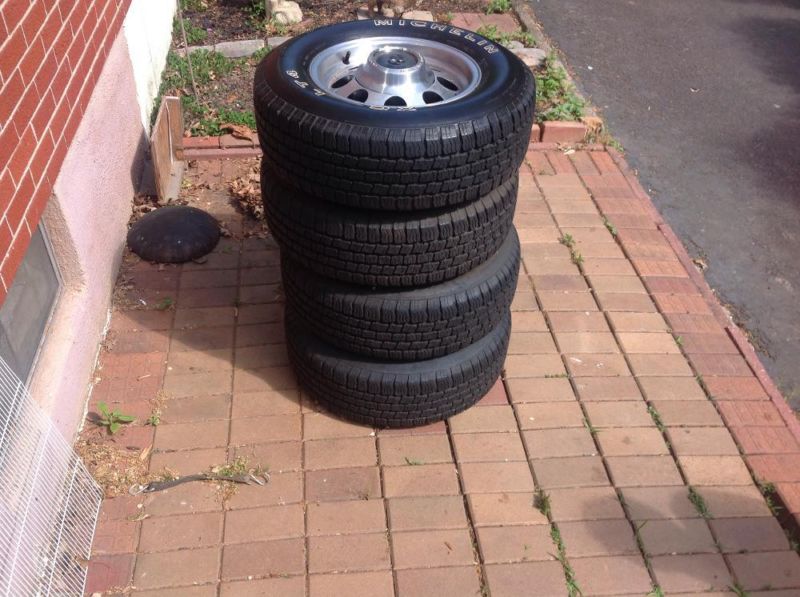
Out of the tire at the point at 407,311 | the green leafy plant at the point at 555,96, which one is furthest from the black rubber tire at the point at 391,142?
the green leafy plant at the point at 555,96

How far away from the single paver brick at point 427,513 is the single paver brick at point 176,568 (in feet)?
2.38

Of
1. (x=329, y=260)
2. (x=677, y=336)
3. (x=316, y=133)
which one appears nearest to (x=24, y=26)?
(x=316, y=133)

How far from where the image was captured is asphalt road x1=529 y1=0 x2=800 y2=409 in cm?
473

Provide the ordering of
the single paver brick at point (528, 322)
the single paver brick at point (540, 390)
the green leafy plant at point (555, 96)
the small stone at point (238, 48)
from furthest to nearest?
the small stone at point (238, 48)
the green leafy plant at point (555, 96)
the single paver brick at point (528, 322)
the single paver brick at point (540, 390)

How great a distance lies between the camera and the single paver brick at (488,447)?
3318 mm

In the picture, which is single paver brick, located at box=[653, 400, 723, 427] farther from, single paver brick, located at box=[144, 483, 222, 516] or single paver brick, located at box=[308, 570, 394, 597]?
single paver brick, located at box=[144, 483, 222, 516]

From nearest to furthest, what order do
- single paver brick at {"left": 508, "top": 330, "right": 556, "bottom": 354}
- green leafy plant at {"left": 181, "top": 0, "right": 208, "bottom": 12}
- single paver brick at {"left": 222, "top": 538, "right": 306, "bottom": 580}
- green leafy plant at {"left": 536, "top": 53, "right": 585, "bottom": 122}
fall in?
single paver brick at {"left": 222, "top": 538, "right": 306, "bottom": 580}, single paver brick at {"left": 508, "top": 330, "right": 556, "bottom": 354}, green leafy plant at {"left": 536, "top": 53, "right": 585, "bottom": 122}, green leafy plant at {"left": 181, "top": 0, "right": 208, "bottom": 12}

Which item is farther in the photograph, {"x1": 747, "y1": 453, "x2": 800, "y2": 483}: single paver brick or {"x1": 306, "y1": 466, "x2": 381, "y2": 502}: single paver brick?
{"x1": 747, "y1": 453, "x2": 800, "y2": 483}: single paver brick

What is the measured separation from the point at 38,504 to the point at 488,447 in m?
1.84

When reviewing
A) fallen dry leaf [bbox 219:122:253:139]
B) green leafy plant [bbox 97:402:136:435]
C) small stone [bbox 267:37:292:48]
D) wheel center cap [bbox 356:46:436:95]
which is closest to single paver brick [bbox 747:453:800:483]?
wheel center cap [bbox 356:46:436:95]

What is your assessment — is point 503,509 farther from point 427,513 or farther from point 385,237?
point 385,237

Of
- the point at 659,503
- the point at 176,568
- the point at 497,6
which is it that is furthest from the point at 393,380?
the point at 497,6

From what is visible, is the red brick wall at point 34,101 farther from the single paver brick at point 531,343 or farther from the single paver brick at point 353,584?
the single paver brick at point 531,343

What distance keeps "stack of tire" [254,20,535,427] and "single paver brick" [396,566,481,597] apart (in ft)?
2.34
